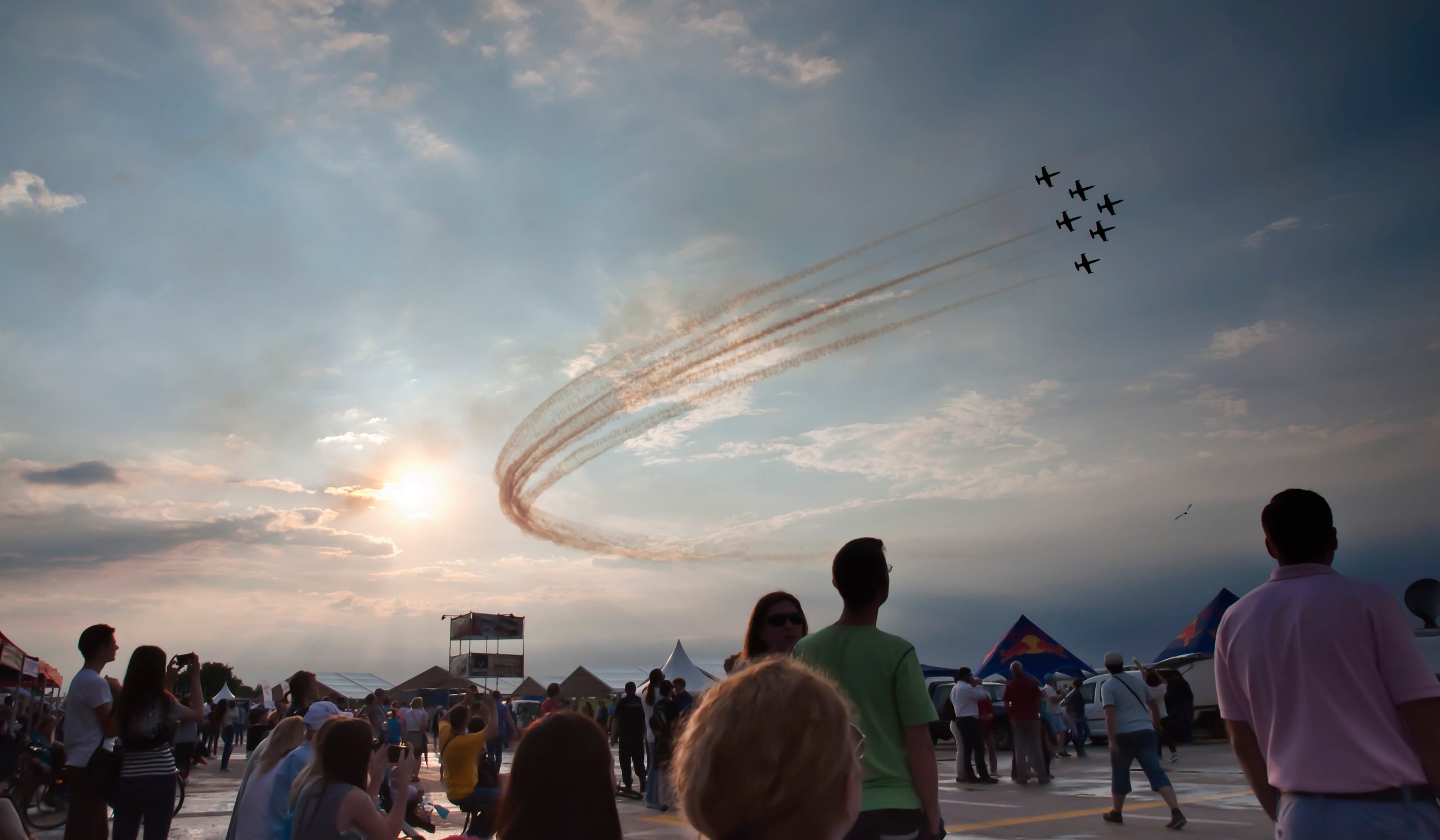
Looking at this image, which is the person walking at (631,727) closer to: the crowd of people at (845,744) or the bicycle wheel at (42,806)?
the bicycle wheel at (42,806)

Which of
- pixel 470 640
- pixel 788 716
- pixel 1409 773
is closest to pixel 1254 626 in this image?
pixel 1409 773

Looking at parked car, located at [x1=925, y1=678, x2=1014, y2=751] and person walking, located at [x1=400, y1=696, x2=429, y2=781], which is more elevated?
person walking, located at [x1=400, y1=696, x2=429, y2=781]

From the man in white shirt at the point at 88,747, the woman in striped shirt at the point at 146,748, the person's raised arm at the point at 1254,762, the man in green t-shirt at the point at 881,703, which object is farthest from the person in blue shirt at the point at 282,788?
the person's raised arm at the point at 1254,762

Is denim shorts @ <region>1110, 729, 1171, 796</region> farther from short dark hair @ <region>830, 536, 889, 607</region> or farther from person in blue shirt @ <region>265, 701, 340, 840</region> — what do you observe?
person in blue shirt @ <region>265, 701, 340, 840</region>

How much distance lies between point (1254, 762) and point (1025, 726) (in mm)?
11562

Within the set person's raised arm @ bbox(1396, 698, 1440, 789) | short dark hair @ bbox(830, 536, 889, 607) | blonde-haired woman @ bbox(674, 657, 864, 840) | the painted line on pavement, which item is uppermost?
short dark hair @ bbox(830, 536, 889, 607)

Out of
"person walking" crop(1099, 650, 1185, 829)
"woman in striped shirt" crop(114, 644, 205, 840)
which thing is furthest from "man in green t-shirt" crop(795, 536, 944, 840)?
"person walking" crop(1099, 650, 1185, 829)

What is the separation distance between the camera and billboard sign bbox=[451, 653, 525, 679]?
6131 cm

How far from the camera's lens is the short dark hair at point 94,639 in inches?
239

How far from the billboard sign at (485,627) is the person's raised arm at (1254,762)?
204 ft

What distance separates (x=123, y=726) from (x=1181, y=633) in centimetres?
2739

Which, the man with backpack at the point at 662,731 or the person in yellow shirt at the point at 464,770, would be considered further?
the man with backpack at the point at 662,731

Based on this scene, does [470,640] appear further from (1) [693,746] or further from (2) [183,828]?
(1) [693,746]

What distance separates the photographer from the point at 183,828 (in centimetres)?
1021
